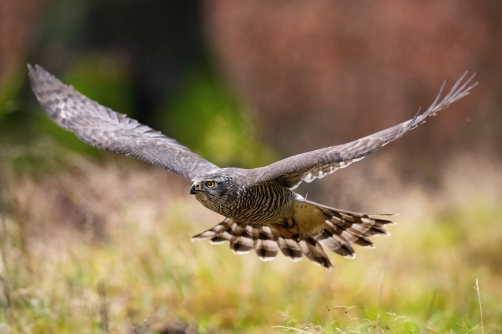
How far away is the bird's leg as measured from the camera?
5121mm

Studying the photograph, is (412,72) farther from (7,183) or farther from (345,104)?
(7,183)

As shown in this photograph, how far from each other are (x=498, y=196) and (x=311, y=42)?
11671 millimetres

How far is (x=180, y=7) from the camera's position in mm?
9516

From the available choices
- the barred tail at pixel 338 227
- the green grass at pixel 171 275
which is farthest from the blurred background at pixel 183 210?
the barred tail at pixel 338 227

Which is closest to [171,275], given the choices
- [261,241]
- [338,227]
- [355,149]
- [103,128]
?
[261,241]

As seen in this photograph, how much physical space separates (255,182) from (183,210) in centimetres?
264

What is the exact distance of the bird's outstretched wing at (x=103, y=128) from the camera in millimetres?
4996

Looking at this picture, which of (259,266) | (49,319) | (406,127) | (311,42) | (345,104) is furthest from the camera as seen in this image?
(311,42)

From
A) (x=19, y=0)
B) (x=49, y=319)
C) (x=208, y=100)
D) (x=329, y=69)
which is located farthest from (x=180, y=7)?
(x=19, y=0)

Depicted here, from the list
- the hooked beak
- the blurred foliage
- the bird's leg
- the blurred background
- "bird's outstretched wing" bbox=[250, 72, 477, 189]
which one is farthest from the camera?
the blurred foliage

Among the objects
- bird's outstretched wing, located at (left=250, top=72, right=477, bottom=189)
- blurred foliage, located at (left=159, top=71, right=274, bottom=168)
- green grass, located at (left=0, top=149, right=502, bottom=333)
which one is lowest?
green grass, located at (left=0, top=149, right=502, bottom=333)

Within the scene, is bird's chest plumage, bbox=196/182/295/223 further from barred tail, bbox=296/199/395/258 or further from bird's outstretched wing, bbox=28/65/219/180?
bird's outstretched wing, bbox=28/65/219/180

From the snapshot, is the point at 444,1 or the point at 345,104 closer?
the point at 444,1

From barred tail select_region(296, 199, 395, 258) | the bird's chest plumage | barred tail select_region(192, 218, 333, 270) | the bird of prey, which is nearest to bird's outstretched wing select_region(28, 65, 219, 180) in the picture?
the bird of prey
